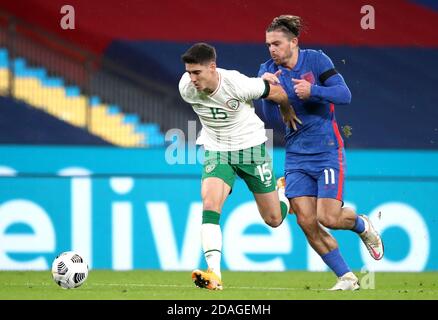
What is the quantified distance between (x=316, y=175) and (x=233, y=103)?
901 mm

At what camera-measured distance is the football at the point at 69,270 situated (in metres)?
8.62

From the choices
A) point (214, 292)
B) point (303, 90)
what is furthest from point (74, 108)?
point (214, 292)

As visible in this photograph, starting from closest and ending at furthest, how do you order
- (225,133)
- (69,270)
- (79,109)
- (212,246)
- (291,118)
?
(212,246)
(69,270)
(225,133)
(291,118)
(79,109)

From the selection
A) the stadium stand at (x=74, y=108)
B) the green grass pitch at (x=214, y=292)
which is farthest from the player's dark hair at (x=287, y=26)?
the stadium stand at (x=74, y=108)

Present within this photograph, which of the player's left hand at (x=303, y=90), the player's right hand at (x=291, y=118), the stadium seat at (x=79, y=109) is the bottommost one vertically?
the player's right hand at (x=291, y=118)

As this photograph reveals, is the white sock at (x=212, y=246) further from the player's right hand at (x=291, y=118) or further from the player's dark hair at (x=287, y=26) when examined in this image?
the player's dark hair at (x=287, y=26)

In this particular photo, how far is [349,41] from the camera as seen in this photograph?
15039mm

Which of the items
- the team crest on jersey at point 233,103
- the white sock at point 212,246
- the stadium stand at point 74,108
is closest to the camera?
the white sock at point 212,246

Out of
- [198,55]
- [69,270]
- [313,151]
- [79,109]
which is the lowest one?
[69,270]

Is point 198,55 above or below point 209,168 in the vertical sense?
above

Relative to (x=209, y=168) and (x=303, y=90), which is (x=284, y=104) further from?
(x=209, y=168)

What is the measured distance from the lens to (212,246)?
8.36 meters

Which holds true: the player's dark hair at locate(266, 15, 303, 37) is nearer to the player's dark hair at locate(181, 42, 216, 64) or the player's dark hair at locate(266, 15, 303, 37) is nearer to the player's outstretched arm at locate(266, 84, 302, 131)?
the player's outstretched arm at locate(266, 84, 302, 131)
